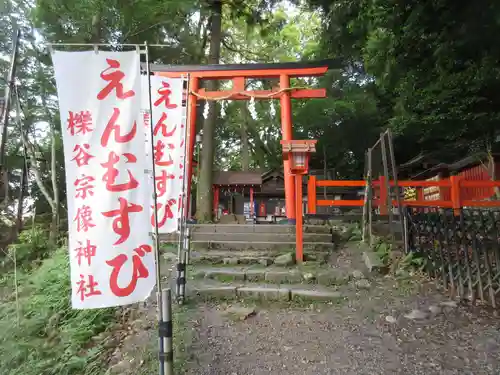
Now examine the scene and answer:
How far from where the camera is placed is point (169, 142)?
5844mm

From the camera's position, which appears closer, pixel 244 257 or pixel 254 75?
pixel 244 257

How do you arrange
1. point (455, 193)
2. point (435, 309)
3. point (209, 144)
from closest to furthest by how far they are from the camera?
point (435, 309) → point (455, 193) → point (209, 144)

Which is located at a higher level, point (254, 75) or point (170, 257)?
point (254, 75)

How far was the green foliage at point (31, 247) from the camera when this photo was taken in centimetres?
974

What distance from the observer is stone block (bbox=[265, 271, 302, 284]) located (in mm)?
6046

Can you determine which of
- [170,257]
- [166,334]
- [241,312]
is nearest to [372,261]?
[241,312]

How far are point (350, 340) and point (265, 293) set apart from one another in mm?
1578

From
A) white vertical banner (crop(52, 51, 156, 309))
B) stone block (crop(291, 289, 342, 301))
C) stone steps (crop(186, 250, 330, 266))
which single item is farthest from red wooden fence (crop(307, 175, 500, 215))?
white vertical banner (crop(52, 51, 156, 309))

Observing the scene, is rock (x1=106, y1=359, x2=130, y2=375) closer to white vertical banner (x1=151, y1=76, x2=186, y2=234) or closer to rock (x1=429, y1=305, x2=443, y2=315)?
white vertical banner (x1=151, y1=76, x2=186, y2=234)

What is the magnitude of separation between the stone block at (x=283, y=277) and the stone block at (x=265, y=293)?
626 mm

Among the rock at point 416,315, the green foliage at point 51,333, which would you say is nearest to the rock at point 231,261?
the green foliage at point 51,333

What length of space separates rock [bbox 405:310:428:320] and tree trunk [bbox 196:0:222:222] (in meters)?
8.43

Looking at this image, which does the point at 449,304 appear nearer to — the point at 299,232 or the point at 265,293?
the point at 265,293

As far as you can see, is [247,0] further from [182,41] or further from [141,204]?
[141,204]
